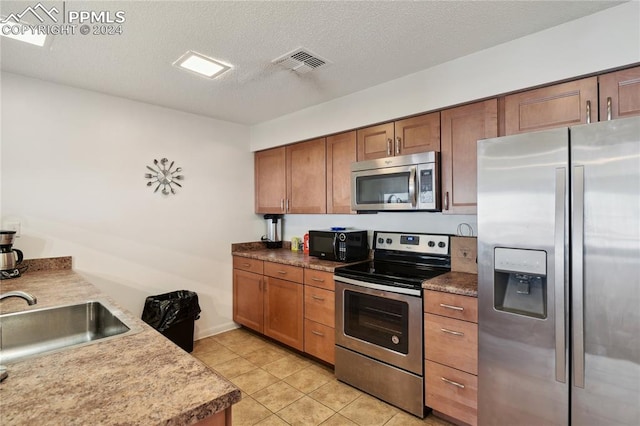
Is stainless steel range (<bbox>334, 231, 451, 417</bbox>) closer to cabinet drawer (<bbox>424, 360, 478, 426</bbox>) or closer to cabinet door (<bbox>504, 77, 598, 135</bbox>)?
cabinet drawer (<bbox>424, 360, 478, 426</bbox>)

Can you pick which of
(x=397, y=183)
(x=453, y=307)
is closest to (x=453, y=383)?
(x=453, y=307)

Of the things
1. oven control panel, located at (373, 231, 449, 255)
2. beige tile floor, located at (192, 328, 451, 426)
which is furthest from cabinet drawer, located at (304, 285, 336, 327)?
oven control panel, located at (373, 231, 449, 255)

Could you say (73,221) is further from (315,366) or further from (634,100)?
(634,100)

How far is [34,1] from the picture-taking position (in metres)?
1.60

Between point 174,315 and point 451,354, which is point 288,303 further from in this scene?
point 451,354

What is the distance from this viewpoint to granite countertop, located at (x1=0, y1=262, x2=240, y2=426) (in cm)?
78

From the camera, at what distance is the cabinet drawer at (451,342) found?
1.88 meters

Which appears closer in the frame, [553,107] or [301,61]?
[553,107]

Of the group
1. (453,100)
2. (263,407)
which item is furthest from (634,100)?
(263,407)

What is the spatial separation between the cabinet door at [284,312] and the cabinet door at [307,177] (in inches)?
31.2

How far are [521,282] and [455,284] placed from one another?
39 cm

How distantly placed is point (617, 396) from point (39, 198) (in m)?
3.81

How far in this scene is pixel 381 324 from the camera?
2.29 metres

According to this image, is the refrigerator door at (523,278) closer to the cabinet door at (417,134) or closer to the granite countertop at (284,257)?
the cabinet door at (417,134)
